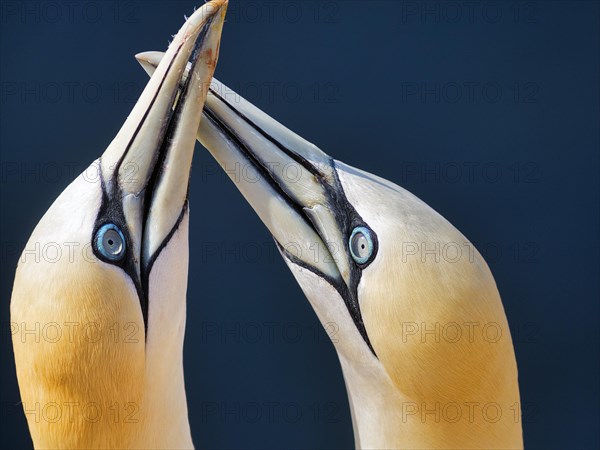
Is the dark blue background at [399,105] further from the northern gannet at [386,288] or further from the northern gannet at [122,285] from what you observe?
the northern gannet at [122,285]

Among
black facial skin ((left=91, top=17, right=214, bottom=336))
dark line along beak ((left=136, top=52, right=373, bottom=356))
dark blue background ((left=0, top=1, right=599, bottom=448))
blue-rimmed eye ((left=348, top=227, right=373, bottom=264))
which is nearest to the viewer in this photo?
black facial skin ((left=91, top=17, right=214, bottom=336))

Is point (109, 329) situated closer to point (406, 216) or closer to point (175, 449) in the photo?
point (175, 449)

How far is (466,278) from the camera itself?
3836 millimetres

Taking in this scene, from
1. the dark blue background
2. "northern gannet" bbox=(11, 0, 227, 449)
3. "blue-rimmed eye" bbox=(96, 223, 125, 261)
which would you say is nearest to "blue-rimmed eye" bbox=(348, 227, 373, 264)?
"northern gannet" bbox=(11, 0, 227, 449)

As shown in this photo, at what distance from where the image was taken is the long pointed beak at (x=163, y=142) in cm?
384

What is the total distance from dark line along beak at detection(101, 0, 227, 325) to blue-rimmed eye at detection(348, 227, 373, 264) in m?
0.62

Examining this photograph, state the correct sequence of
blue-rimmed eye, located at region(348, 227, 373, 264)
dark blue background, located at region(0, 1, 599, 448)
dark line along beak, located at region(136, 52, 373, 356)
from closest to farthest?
blue-rimmed eye, located at region(348, 227, 373, 264)
dark line along beak, located at region(136, 52, 373, 356)
dark blue background, located at region(0, 1, 599, 448)

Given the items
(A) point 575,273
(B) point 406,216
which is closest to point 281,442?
(A) point 575,273

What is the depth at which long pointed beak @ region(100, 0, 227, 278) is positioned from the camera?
151 inches

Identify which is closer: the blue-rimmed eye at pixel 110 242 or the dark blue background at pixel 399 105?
the blue-rimmed eye at pixel 110 242

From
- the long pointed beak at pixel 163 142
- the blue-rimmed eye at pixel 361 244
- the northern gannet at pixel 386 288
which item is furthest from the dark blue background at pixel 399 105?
the long pointed beak at pixel 163 142

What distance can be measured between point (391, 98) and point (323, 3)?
0.64m

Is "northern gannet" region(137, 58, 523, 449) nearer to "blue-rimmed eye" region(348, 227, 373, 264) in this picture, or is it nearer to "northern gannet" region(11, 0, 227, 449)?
"blue-rimmed eye" region(348, 227, 373, 264)

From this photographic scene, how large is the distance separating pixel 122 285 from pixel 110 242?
0.50ft
